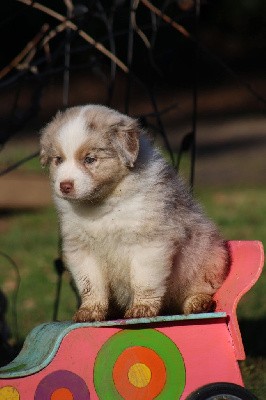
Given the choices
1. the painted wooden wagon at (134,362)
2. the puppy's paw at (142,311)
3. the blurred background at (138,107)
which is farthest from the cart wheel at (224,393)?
the blurred background at (138,107)

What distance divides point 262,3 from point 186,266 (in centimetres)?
1948

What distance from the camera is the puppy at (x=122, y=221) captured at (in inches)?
163

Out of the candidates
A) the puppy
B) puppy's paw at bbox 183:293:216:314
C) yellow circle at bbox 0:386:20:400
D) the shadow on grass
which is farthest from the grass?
yellow circle at bbox 0:386:20:400

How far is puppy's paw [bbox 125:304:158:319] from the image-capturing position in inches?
163

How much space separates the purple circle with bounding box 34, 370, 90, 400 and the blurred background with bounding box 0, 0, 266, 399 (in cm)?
121

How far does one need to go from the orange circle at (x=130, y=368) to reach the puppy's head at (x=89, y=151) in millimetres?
653

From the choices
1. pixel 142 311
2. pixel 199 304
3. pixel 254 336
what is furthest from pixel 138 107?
pixel 142 311

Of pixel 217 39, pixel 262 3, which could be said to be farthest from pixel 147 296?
pixel 217 39

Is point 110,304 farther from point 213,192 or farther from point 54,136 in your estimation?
point 213,192

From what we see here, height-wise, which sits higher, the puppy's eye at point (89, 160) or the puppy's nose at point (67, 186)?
the puppy's eye at point (89, 160)

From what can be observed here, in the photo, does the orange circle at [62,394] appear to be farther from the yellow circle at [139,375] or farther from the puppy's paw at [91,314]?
the puppy's paw at [91,314]

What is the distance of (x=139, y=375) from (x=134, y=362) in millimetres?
54

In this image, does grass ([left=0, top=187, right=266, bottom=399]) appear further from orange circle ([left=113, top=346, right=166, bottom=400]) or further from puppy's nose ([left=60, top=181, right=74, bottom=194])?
puppy's nose ([left=60, top=181, right=74, bottom=194])

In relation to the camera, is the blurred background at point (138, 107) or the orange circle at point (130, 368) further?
the blurred background at point (138, 107)
